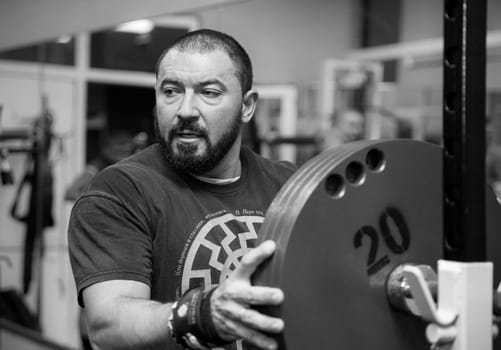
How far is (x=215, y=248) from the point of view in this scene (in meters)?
1.58

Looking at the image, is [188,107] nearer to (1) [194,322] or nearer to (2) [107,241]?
(2) [107,241]

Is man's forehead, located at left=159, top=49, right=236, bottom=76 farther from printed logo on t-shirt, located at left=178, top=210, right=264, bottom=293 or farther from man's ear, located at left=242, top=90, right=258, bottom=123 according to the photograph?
printed logo on t-shirt, located at left=178, top=210, right=264, bottom=293

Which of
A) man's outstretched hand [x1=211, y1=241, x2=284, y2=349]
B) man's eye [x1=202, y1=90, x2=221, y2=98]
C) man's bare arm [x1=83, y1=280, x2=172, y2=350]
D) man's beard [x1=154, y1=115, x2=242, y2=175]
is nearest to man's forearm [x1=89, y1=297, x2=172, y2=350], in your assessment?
man's bare arm [x1=83, y1=280, x2=172, y2=350]

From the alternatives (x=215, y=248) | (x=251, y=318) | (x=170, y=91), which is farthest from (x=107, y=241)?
(x=251, y=318)

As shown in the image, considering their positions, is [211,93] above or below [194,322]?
above

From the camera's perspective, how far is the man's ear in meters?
1.74

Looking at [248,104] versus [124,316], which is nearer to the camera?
[124,316]

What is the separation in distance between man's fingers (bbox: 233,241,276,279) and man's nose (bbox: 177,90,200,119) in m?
0.53

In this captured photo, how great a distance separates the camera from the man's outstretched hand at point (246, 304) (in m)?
1.06

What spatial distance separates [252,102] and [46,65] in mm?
2633

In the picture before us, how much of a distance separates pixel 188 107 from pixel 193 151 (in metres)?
0.10

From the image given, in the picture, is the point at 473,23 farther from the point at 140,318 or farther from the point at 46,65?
the point at 46,65

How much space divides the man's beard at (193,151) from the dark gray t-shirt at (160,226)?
0.04m

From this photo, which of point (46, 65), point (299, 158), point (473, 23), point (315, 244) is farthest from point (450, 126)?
point (46, 65)
